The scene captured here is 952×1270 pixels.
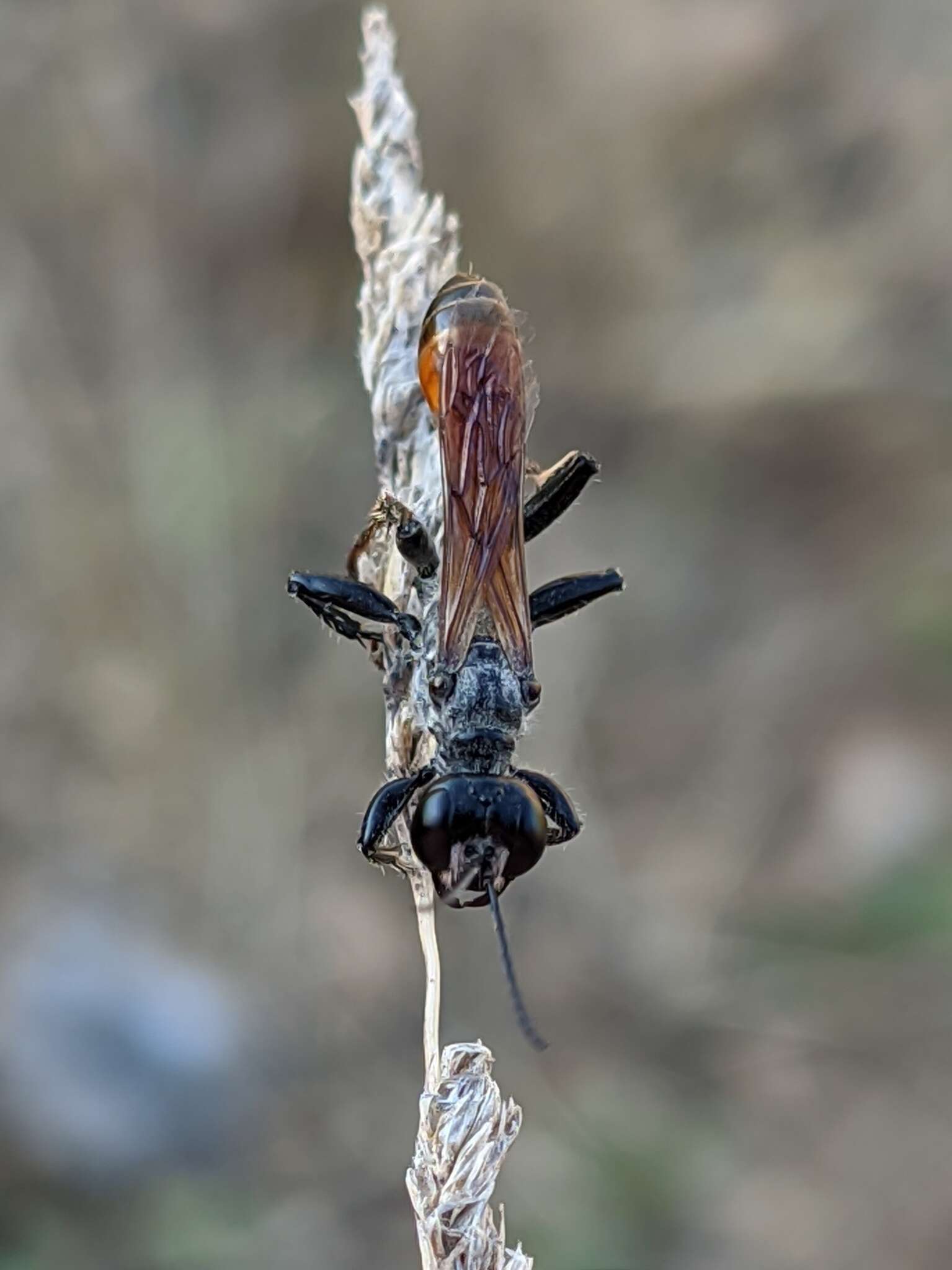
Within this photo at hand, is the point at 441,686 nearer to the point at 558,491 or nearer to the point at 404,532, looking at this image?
the point at 404,532

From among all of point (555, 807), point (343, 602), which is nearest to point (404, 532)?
point (343, 602)

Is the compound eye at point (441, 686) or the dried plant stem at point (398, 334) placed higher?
the dried plant stem at point (398, 334)

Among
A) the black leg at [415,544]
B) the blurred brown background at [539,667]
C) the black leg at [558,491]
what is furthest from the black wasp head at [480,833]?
the blurred brown background at [539,667]

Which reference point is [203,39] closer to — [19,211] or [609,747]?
[19,211]

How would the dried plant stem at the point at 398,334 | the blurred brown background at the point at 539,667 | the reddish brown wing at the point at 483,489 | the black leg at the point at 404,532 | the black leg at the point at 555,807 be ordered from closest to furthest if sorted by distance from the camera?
the dried plant stem at the point at 398,334 → the black leg at the point at 404,532 → the reddish brown wing at the point at 483,489 → the black leg at the point at 555,807 → the blurred brown background at the point at 539,667

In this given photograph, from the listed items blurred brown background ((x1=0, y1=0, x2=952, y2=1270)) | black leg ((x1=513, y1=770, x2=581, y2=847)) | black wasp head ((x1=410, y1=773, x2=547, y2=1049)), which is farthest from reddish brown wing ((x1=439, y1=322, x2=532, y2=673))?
blurred brown background ((x1=0, y1=0, x2=952, y2=1270))

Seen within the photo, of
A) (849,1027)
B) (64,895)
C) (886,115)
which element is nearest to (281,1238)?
(64,895)

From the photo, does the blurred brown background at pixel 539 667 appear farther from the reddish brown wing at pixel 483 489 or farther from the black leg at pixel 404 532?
the black leg at pixel 404 532

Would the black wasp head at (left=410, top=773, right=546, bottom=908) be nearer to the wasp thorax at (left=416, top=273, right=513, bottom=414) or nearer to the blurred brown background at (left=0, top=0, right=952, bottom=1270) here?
the wasp thorax at (left=416, top=273, right=513, bottom=414)
